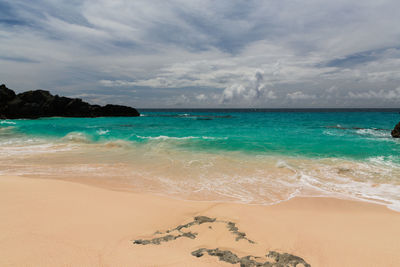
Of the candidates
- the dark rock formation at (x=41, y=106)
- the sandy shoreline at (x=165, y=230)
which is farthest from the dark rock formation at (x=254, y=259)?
the dark rock formation at (x=41, y=106)

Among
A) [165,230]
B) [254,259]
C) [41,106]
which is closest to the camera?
[254,259]

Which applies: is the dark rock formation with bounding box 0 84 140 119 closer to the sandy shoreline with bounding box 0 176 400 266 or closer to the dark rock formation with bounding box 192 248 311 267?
the sandy shoreline with bounding box 0 176 400 266

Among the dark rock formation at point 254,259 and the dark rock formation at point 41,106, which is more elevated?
the dark rock formation at point 41,106

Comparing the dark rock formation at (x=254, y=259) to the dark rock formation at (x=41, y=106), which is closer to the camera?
the dark rock formation at (x=254, y=259)

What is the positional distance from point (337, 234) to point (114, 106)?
91533 millimetres

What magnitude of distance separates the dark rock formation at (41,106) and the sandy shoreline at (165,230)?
73448mm

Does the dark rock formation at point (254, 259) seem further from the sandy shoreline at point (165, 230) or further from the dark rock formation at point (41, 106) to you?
Answer: the dark rock formation at point (41, 106)

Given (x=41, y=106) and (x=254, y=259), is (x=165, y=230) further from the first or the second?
(x=41, y=106)

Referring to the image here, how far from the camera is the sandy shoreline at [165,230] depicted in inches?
111

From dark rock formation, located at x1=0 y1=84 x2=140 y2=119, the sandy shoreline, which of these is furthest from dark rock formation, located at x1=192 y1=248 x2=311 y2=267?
dark rock formation, located at x1=0 y1=84 x2=140 y2=119

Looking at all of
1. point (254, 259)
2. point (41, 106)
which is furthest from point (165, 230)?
point (41, 106)

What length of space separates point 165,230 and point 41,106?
8029 centimetres

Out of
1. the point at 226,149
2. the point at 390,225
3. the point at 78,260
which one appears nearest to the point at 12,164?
the point at 78,260

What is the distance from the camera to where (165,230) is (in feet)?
12.2
